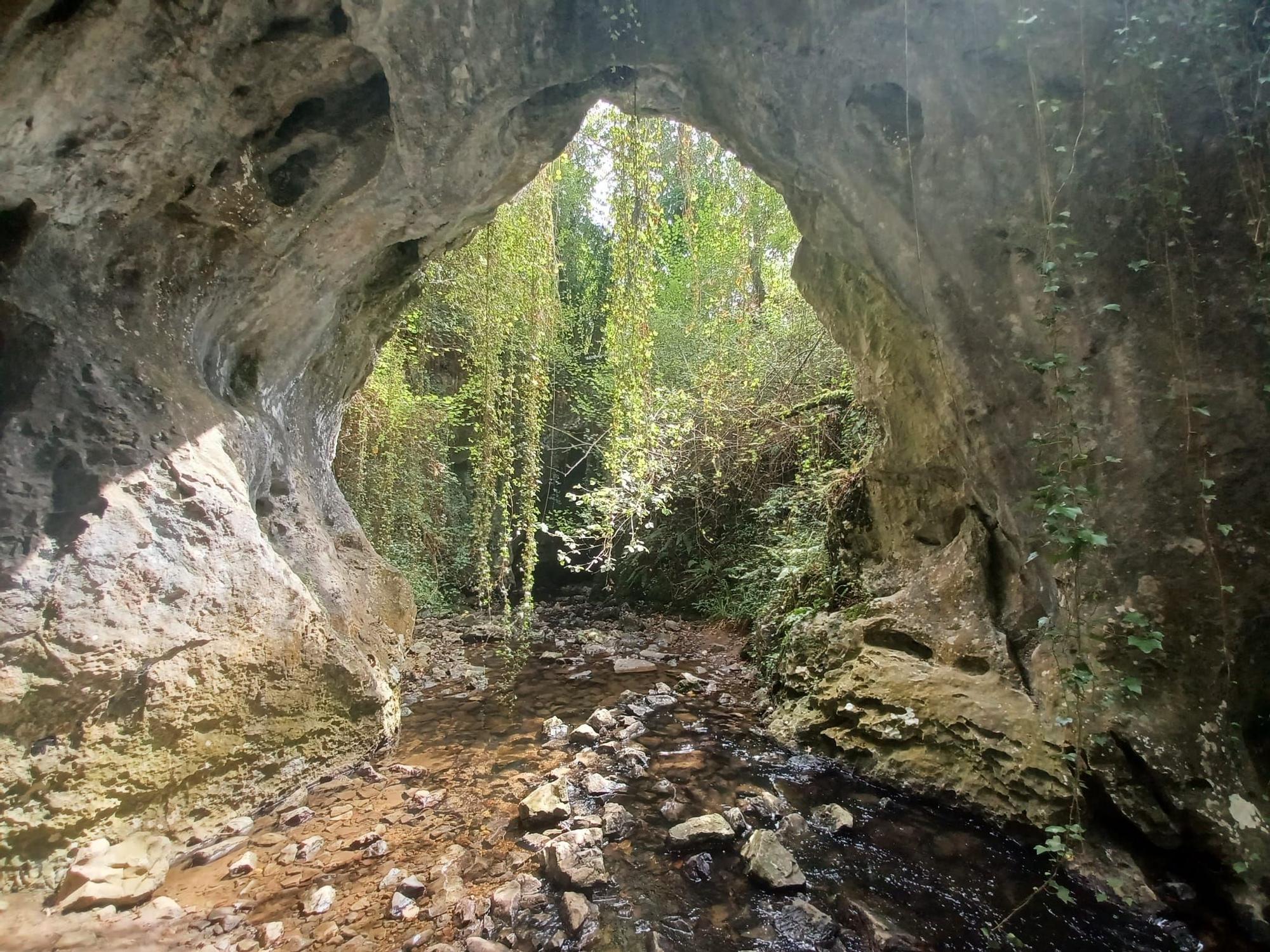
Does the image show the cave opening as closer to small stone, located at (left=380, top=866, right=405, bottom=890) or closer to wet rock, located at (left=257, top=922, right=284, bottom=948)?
small stone, located at (left=380, top=866, right=405, bottom=890)

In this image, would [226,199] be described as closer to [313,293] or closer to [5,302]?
[313,293]

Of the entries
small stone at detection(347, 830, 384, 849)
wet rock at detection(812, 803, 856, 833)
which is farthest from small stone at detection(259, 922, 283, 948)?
wet rock at detection(812, 803, 856, 833)

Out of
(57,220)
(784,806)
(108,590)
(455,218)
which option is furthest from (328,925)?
(455,218)

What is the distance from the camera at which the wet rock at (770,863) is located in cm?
250

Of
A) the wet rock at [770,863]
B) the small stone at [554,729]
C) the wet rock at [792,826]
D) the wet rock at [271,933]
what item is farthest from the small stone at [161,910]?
the wet rock at [792,826]

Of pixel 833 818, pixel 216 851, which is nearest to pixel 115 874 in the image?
pixel 216 851

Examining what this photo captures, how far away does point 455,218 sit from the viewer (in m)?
4.27

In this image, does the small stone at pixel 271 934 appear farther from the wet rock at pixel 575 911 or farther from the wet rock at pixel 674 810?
the wet rock at pixel 674 810

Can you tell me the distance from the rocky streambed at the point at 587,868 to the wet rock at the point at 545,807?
1 centimetres

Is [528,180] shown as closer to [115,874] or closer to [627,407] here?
[627,407]

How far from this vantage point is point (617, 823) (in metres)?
2.96

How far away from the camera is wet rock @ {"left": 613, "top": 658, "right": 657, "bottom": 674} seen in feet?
18.7

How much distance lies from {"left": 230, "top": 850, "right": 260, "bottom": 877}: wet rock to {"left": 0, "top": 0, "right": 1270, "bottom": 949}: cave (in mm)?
354

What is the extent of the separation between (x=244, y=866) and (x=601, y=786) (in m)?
1.66
